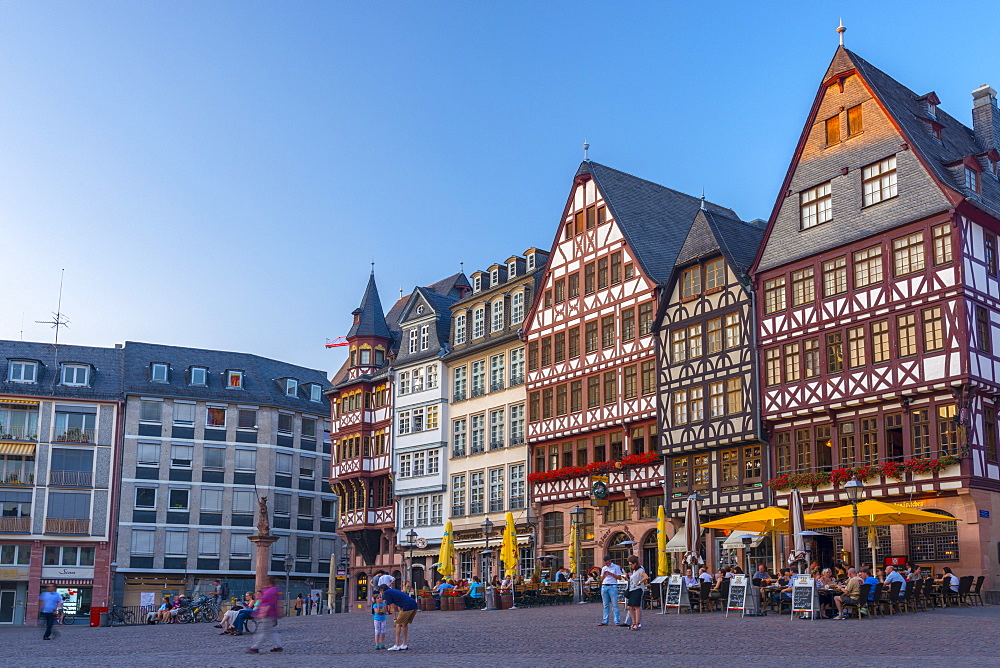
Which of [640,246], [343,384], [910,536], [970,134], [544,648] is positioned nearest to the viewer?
[544,648]

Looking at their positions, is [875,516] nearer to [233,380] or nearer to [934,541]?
[934,541]

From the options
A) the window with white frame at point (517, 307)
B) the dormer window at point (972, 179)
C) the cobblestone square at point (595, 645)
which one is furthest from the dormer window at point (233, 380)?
the dormer window at point (972, 179)

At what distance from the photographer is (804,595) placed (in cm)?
2725

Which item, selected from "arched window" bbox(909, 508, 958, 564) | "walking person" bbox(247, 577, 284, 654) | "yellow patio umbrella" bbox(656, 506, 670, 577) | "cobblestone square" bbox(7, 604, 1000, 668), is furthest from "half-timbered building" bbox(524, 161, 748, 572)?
"walking person" bbox(247, 577, 284, 654)

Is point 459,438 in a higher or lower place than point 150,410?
lower

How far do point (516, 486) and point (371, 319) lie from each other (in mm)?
15897

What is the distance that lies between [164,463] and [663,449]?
122 ft

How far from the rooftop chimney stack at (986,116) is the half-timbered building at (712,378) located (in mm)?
8541

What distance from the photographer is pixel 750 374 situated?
41344 mm

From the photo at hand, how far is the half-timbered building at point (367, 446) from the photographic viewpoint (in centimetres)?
6059

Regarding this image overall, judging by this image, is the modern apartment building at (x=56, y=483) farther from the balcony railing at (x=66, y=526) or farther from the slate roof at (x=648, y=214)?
the slate roof at (x=648, y=214)

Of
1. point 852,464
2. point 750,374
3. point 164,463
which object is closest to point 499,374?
point 750,374

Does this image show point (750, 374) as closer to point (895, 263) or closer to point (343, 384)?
point (895, 263)

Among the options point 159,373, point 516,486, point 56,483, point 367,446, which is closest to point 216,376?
point 159,373
